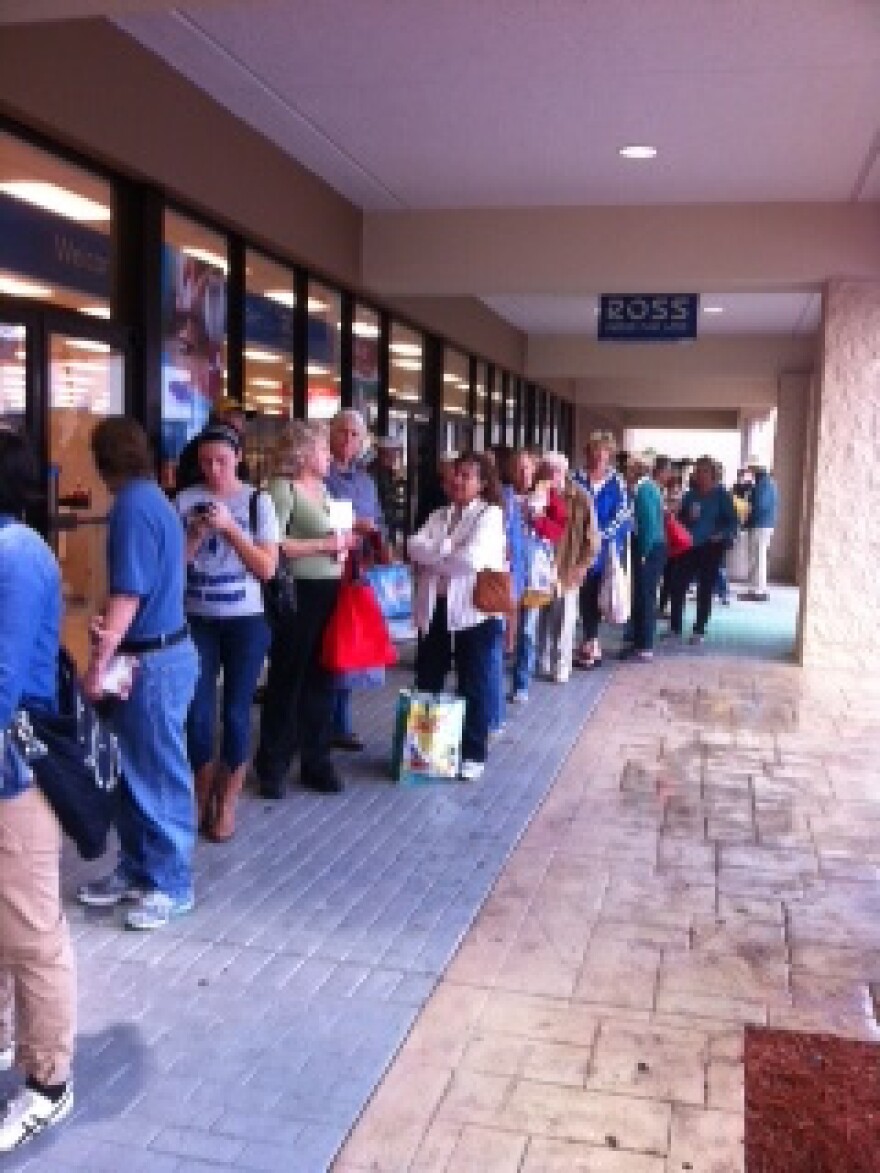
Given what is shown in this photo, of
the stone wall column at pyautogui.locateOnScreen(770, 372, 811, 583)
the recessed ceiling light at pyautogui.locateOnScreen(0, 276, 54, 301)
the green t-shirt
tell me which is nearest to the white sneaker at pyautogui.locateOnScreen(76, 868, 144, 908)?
the green t-shirt

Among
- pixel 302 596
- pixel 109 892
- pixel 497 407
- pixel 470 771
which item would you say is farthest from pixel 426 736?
pixel 497 407

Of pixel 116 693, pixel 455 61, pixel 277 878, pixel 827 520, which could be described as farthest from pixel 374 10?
pixel 827 520

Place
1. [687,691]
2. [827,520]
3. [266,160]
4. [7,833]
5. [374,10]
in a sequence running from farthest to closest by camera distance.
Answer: [827,520] → [687,691] → [266,160] → [374,10] → [7,833]

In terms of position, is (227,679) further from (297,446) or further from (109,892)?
(297,446)

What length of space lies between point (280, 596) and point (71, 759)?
2179 millimetres

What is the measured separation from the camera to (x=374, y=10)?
4.95 meters

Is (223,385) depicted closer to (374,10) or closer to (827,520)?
(374,10)

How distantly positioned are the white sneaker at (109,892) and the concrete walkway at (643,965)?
1150 mm

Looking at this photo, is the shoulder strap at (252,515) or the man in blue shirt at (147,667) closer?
the man in blue shirt at (147,667)

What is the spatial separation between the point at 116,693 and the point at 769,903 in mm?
2433

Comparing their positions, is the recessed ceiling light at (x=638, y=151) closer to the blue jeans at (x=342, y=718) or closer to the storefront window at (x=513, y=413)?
the blue jeans at (x=342, y=718)

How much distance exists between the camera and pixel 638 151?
7027 millimetres

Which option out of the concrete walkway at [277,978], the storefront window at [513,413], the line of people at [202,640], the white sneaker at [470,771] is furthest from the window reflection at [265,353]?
the storefront window at [513,413]

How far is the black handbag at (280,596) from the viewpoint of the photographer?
466cm
